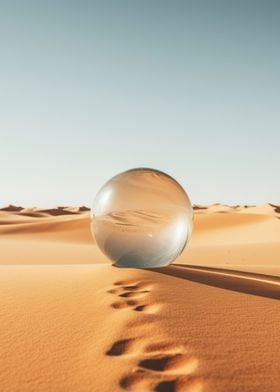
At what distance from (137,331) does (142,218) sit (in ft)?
6.40

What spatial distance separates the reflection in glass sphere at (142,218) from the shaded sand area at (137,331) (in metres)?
0.24

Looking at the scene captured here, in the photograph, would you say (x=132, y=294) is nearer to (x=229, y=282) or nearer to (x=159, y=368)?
(x=229, y=282)

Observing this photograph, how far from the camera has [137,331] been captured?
3182 mm

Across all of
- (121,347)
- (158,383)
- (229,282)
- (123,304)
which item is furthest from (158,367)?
(229,282)

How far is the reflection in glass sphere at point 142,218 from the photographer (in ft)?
16.5

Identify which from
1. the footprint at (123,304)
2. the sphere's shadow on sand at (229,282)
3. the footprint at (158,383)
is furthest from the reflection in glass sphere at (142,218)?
the footprint at (158,383)

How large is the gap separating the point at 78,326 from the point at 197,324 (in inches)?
32.3

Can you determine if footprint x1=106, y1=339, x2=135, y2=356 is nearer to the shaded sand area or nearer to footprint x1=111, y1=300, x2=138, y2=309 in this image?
the shaded sand area

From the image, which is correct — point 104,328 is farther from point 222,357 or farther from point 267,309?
point 267,309

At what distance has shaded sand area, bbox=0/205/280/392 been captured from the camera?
2.58 m

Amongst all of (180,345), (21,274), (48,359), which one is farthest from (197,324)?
(21,274)

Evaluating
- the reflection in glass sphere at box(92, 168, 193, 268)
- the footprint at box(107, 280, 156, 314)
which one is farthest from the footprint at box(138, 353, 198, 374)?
the reflection in glass sphere at box(92, 168, 193, 268)

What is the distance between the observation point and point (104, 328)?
10.9 ft

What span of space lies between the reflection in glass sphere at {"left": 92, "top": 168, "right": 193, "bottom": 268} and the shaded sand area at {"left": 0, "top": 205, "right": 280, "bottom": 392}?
0.80ft
